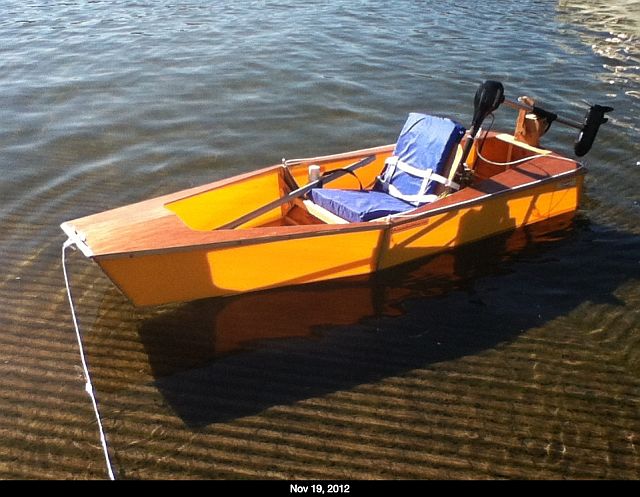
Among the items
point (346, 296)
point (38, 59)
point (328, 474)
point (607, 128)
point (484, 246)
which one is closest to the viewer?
point (328, 474)

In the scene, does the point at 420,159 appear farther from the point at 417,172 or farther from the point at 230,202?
the point at 230,202

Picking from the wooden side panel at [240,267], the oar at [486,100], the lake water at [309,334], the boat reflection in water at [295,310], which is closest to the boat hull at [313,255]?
the wooden side panel at [240,267]

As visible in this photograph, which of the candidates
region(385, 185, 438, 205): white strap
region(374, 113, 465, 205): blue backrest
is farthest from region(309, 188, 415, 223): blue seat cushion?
region(374, 113, 465, 205): blue backrest

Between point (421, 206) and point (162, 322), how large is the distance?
320 cm

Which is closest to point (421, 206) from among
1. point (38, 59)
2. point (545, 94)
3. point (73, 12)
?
point (545, 94)

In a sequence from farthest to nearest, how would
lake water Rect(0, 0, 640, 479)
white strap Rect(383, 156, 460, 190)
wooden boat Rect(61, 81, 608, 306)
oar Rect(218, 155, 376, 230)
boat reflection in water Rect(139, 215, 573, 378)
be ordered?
white strap Rect(383, 156, 460, 190)
oar Rect(218, 155, 376, 230)
boat reflection in water Rect(139, 215, 573, 378)
wooden boat Rect(61, 81, 608, 306)
lake water Rect(0, 0, 640, 479)

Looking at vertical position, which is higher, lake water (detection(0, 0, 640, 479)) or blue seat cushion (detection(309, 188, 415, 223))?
blue seat cushion (detection(309, 188, 415, 223))

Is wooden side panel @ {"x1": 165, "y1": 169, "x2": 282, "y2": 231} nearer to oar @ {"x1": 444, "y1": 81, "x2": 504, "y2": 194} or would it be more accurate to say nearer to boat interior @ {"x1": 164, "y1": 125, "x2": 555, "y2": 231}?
boat interior @ {"x1": 164, "y1": 125, "x2": 555, "y2": 231}

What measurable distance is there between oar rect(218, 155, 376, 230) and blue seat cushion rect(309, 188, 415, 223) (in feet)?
0.50

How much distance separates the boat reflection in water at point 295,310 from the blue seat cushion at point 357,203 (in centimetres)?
73

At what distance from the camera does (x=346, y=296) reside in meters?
7.07

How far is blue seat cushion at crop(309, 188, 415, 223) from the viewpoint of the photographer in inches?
279

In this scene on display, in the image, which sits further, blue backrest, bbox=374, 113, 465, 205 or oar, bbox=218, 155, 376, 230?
blue backrest, bbox=374, 113, 465, 205

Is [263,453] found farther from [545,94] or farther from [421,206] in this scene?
[545,94]
